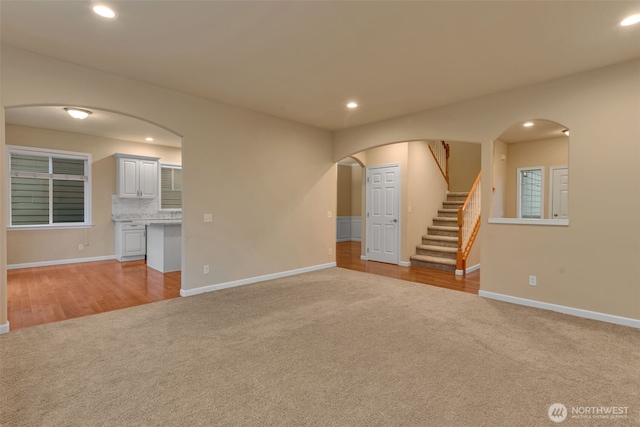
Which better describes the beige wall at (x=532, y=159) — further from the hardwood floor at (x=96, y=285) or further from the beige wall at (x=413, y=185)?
the hardwood floor at (x=96, y=285)

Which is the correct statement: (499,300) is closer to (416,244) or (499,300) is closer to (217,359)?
(416,244)

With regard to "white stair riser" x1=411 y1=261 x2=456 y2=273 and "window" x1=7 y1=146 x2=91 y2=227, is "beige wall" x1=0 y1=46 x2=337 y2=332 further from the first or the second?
"window" x1=7 y1=146 x2=91 y2=227

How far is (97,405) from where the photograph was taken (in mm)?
2047

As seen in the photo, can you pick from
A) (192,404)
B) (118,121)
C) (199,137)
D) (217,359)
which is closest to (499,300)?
(217,359)

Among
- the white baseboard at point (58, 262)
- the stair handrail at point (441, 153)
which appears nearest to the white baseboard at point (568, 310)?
the stair handrail at point (441, 153)

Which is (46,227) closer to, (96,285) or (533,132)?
(96,285)

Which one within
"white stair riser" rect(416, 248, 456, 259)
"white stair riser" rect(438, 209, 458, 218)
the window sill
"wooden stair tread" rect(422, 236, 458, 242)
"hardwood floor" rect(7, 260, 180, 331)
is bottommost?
"hardwood floor" rect(7, 260, 180, 331)

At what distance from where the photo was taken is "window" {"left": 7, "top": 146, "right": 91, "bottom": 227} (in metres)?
6.23

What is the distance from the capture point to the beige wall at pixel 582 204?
11.1 ft

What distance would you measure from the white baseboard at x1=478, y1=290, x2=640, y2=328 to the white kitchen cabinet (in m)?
7.04

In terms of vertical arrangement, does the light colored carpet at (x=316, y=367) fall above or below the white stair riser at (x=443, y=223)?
below

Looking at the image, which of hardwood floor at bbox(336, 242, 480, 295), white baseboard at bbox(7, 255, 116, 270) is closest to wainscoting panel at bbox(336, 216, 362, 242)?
hardwood floor at bbox(336, 242, 480, 295)

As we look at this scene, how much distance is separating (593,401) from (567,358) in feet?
2.09

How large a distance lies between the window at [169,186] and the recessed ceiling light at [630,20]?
334 inches
